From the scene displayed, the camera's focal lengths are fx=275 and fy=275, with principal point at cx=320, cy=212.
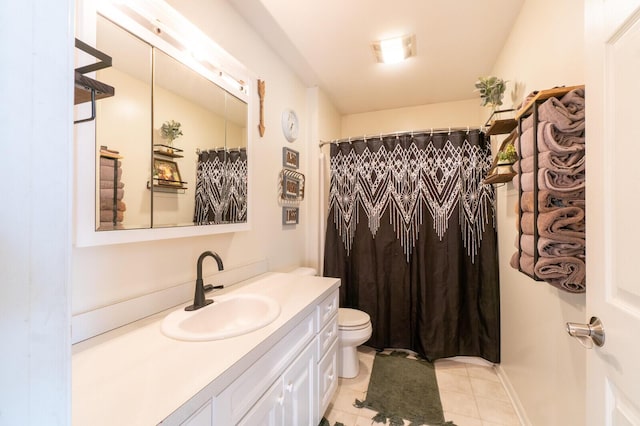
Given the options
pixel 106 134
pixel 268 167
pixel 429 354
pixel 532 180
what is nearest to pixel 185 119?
pixel 106 134

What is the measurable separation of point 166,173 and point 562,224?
4.99ft

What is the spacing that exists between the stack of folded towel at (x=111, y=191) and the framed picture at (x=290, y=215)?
1242mm

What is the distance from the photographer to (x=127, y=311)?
1052mm

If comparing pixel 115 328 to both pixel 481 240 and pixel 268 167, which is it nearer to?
pixel 268 167

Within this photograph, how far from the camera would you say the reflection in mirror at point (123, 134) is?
3.03ft

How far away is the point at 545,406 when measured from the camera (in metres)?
1.33

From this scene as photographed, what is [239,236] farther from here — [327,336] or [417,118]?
[417,118]

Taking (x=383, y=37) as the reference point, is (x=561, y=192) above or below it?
below

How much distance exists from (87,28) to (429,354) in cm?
275

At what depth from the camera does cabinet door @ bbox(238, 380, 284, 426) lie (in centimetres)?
88

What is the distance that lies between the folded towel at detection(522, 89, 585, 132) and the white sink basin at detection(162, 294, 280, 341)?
1252 millimetres

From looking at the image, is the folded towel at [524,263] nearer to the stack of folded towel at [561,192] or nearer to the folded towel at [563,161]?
the stack of folded towel at [561,192]

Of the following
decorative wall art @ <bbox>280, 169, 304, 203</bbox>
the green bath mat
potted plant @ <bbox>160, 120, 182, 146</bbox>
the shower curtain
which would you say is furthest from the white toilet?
potted plant @ <bbox>160, 120, 182, 146</bbox>

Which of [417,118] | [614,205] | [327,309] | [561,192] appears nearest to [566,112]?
[561,192]
